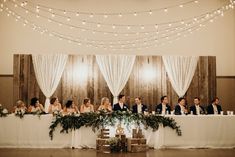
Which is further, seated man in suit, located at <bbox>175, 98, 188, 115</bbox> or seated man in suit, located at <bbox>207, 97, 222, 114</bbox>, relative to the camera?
seated man in suit, located at <bbox>207, 97, 222, 114</bbox>

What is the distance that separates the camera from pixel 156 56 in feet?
43.7

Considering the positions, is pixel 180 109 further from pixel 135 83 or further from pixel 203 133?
pixel 135 83

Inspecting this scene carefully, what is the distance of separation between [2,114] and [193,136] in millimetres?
4444

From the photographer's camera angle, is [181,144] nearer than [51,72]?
Yes

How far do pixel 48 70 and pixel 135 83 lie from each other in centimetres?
266

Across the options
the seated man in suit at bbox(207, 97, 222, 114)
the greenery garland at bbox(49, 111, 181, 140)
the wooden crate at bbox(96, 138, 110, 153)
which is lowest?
the wooden crate at bbox(96, 138, 110, 153)

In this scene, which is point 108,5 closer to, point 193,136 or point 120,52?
point 120,52

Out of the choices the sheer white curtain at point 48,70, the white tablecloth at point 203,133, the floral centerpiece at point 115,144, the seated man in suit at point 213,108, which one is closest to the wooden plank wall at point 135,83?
the sheer white curtain at point 48,70

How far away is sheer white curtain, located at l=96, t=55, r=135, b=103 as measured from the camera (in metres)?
13.1

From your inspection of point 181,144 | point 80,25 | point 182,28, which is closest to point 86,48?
point 80,25

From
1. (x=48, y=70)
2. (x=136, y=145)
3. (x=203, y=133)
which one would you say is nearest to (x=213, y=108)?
(x=203, y=133)

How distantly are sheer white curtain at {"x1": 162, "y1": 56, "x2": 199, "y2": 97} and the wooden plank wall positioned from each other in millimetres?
134

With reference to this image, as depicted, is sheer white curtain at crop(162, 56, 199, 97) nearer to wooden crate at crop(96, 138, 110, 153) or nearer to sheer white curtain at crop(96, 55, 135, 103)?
sheer white curtain at crop(96, 55, 135, 103)

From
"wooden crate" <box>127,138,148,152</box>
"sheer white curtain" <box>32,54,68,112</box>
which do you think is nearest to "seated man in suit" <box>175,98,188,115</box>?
"wooden crate" <box>127,138,148,152</box>
